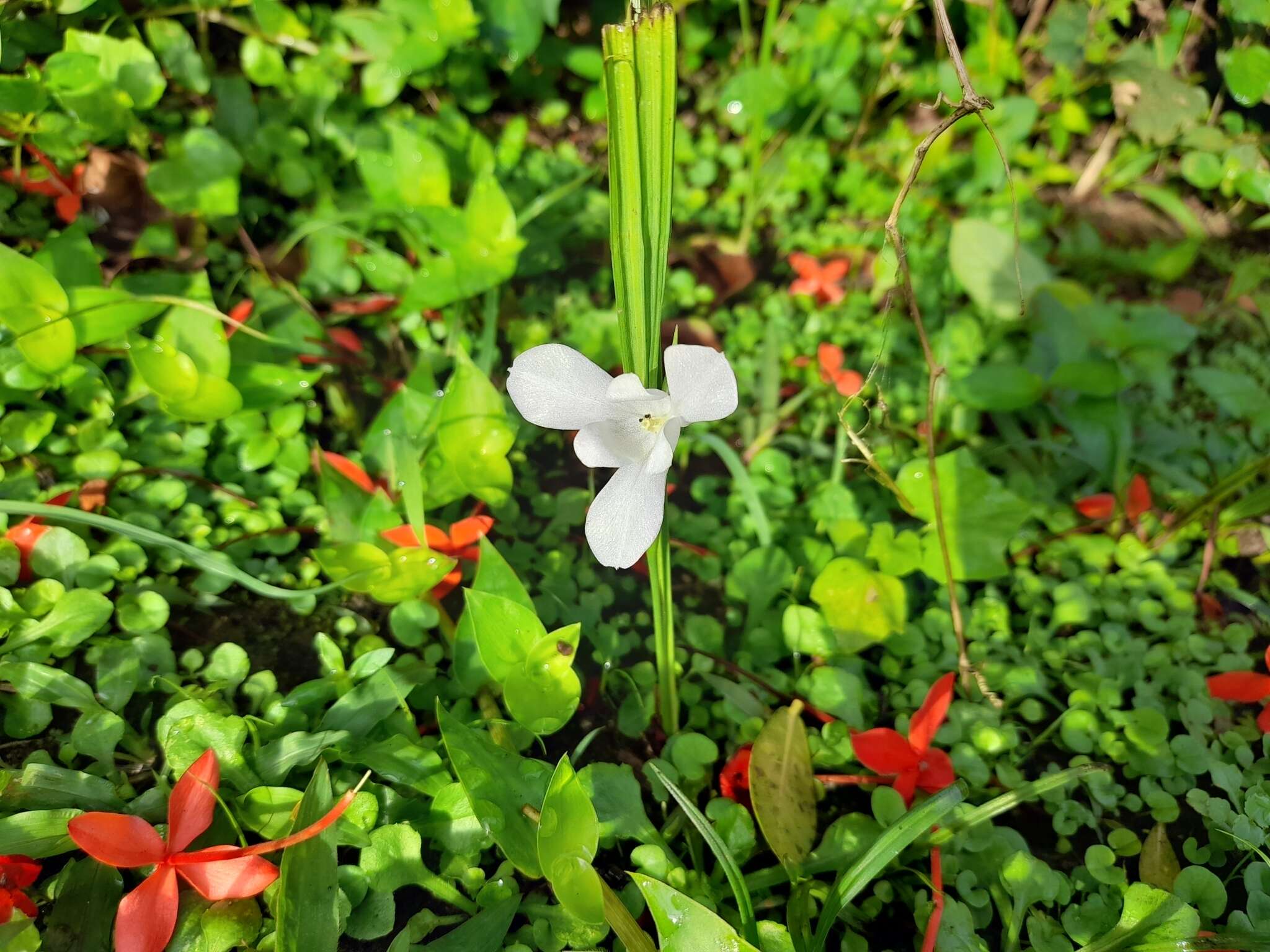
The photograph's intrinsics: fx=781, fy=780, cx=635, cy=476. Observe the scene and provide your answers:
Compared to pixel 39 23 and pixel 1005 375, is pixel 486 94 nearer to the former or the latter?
pixel 39 23

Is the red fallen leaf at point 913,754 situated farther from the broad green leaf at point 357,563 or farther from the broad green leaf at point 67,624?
the broad green leaf at point 67,624

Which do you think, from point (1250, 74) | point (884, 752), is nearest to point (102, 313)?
point (884, 752)

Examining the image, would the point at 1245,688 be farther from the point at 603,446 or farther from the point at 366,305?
the point at 366,305

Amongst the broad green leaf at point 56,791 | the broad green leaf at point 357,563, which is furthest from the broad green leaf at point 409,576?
the broad green leaf at point 56,791

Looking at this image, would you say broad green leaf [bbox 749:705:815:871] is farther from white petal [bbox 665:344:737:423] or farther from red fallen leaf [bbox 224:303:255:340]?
red fallen leaf [bbox 224:303:255:340]

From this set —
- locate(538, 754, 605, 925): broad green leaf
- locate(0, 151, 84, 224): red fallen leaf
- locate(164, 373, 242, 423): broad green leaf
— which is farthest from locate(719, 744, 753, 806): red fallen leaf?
locate(0, 151, 84, 224): red fallen leaf

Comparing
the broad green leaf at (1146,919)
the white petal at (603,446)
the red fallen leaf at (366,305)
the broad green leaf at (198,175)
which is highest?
the broad green leaf at (198,175)

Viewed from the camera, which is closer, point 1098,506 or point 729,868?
point 729,868
